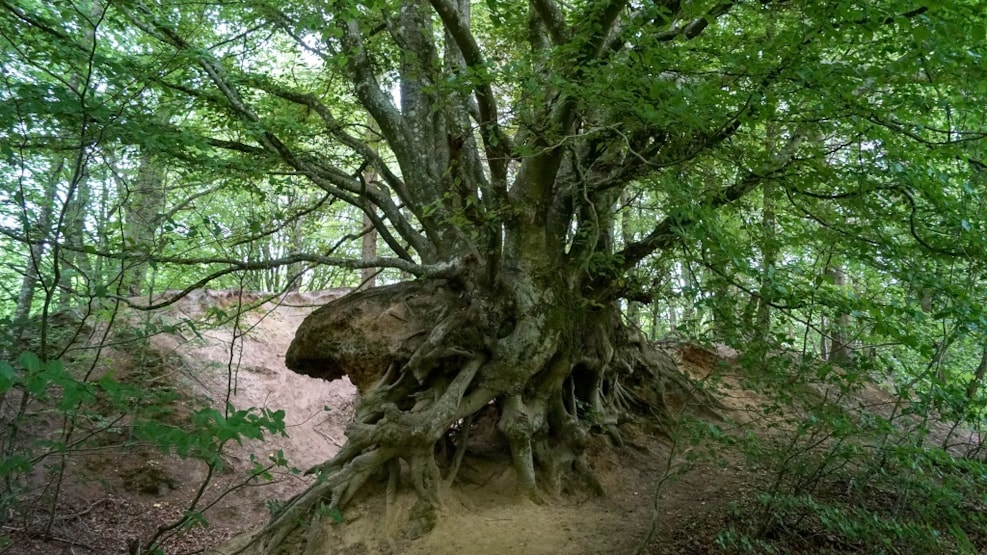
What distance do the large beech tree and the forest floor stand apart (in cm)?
33

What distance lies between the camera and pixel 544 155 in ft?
18.1

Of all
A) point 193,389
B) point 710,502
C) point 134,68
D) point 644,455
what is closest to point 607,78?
point 134,68

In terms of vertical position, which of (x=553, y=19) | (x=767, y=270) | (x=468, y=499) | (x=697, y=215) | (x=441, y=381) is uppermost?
(x=553, y=19)

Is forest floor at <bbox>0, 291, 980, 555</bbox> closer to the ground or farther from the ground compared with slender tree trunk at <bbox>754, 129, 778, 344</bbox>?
closer to the ground

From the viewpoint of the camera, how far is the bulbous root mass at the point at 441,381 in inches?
205

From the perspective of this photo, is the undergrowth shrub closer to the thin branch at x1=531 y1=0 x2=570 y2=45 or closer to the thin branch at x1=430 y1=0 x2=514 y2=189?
the thin branch at x1=430 y1=0 x2=514 y2=189

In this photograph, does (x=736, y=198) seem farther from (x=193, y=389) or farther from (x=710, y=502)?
(x=193, y=389)

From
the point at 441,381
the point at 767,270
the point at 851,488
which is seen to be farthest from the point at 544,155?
the point at 851,488

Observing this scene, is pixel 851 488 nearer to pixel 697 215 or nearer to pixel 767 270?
pixel 767 270

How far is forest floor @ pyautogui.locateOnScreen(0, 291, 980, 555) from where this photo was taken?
15.8 feet

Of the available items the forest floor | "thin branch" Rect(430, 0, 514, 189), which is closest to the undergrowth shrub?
the forest floor

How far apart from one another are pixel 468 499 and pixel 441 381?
4.08 ft

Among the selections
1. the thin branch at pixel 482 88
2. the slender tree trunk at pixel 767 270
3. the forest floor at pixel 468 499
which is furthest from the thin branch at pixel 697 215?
the thin branch at pixel 482 88

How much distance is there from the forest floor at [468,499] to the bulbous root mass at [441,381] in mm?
276
